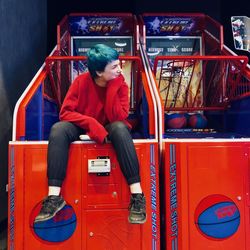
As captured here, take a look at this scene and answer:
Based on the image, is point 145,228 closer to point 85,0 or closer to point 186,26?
point 186,26

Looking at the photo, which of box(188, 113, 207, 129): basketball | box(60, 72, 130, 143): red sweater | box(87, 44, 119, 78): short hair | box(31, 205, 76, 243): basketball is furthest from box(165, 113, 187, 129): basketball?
box(31, 205, 76, 243): basketball

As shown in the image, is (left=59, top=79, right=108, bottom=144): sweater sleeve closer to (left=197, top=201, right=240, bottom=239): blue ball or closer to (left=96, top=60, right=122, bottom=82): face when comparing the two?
(left=96, top=60, right=122, bottom=82): face

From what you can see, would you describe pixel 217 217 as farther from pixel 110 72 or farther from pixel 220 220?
pixel 110 72

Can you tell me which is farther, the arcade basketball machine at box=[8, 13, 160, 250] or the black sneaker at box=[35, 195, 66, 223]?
the arcade basketball machine at box=[8, 13, 160, 250]

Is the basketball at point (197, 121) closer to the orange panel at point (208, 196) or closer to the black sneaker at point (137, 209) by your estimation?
the orange panel at point (208, 196)

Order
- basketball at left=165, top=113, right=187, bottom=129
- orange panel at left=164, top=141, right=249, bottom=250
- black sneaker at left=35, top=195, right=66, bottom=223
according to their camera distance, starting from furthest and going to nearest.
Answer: basketball at left=165, top=113, right=187, bottom=129 → orange panel at left=164, top=141, right=249, bottom=250 → black sneaker at left=35, top=195, right=66, bottom=223

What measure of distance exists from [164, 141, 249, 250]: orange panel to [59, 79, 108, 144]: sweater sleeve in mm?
384

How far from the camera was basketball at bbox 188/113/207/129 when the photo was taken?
2.84m

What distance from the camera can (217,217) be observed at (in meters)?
1.70

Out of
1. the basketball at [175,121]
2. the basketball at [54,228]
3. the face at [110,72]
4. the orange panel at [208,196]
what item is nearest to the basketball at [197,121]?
the basketball at [175,121]

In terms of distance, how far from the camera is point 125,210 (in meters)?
1.72

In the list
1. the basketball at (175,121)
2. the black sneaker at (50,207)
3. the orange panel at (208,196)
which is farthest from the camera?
the basketball at (175,121)

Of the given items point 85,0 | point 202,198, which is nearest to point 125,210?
point 202,198

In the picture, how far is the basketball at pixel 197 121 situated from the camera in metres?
2.84
